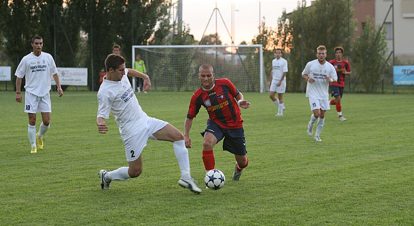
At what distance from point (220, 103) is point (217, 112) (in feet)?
0.44

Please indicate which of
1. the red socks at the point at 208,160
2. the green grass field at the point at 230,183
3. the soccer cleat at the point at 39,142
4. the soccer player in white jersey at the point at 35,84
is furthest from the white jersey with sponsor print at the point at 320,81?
the red socks at the point at 208,160

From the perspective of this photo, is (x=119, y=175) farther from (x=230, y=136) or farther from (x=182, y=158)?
(x=230, y=136)

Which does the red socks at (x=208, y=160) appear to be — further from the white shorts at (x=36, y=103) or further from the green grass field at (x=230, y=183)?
the white shorts at (x=36, y=103)

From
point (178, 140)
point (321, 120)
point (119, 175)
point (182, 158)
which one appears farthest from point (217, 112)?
point (321, 120)

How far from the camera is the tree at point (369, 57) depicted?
41594mm

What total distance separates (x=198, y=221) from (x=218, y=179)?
1634mm

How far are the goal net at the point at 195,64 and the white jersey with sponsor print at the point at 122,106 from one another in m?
32.3

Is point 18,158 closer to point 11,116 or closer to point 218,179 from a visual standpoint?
point 218,179

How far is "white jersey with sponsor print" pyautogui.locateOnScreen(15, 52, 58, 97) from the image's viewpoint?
13.5 m

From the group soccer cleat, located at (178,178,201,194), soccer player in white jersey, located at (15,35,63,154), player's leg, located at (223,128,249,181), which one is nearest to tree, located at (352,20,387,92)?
soccer player in white jersey, located at (15,35,63,154)

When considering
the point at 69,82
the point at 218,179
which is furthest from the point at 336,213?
the point at 69,82

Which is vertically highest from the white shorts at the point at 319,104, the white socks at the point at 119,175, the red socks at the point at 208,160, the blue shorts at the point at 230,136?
the white shorts at the point at 319,104

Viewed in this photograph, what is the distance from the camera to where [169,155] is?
501 inches

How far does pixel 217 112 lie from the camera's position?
9484 millimetres
